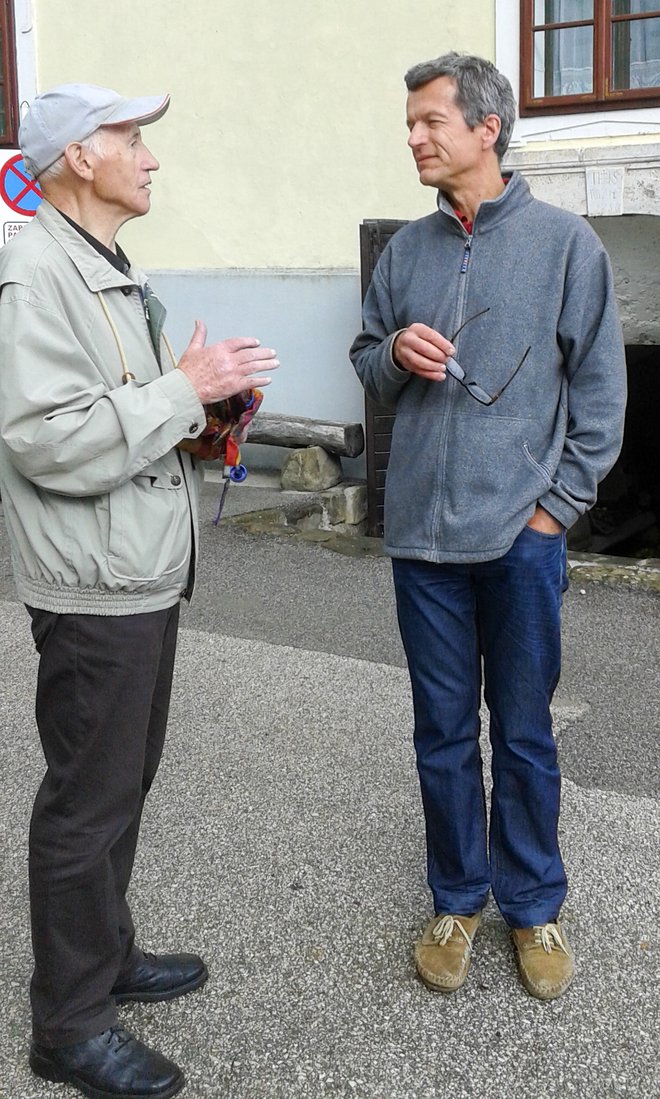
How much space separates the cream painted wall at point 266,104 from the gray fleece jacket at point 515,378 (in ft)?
18.9

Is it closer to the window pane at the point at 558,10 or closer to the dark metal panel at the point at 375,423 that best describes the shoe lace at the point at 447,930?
the dark metal panel at the point at 375,423

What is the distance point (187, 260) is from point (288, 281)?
3.47ft

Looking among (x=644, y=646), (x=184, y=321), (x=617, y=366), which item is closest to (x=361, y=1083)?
(x=617, y=366)

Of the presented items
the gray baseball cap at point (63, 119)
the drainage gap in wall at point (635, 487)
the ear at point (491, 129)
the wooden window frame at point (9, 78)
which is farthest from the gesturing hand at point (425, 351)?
the wooden window frame at point (9, 78)

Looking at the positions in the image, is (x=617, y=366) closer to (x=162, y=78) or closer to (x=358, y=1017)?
(x=358, y=1017)

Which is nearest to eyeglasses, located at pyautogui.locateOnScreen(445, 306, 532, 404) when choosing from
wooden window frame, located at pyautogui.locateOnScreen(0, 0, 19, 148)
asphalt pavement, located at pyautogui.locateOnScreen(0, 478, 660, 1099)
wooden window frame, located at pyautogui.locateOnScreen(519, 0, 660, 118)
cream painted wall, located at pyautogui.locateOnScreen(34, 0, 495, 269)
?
asphalt pavement, located at pyautogui.locateOnScreen(0, 478, 660, 1099)

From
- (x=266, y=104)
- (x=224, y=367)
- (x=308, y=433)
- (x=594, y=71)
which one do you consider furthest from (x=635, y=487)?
(x=224, y=367)

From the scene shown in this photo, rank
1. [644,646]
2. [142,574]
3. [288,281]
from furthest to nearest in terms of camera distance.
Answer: [288,281]
[644,646]
[142,574]

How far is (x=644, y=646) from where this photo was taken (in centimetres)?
551

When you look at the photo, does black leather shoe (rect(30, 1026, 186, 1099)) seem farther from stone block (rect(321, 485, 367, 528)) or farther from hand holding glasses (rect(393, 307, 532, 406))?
stone block (rect(321, 485, 367, 528))

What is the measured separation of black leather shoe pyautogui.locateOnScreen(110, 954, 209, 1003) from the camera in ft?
9.21

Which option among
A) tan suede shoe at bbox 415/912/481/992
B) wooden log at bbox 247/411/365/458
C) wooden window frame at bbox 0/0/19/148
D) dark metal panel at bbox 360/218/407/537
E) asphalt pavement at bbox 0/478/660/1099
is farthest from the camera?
wooden window frame at bbox 0/0/19/148

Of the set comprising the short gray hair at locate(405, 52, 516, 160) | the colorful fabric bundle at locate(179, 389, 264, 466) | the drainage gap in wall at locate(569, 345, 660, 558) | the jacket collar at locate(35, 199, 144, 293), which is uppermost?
the short gray hair at locate(405, 52, 516, 160)

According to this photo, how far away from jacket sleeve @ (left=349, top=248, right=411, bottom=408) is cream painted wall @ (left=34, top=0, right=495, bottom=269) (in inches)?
219
